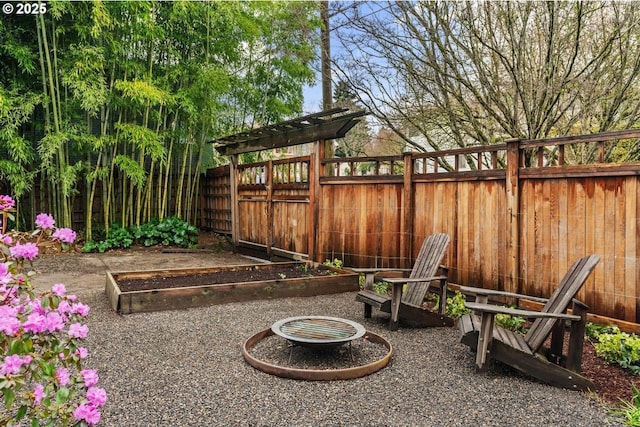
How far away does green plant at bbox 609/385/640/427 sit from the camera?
2129 mm

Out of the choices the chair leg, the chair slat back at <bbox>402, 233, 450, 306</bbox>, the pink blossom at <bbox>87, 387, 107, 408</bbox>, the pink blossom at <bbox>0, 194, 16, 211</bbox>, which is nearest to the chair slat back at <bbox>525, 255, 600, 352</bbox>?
the chair slat back at <bbox>402, 233, 450, 306</bbox>

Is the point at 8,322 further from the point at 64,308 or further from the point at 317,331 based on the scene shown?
the point at 317,331

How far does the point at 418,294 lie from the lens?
388cm

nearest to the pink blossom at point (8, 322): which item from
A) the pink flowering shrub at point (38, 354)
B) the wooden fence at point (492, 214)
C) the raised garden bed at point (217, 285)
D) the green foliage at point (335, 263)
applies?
the pink flowering shrub at point (38, 354)

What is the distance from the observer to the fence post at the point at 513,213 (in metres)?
3.85

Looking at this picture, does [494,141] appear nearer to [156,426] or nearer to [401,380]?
[401,380]

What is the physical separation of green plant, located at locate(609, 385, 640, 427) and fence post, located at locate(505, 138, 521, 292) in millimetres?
1506

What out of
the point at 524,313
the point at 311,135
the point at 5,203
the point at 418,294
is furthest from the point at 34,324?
the point at 311,135

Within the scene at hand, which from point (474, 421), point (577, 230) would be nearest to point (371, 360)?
point (474, 421)

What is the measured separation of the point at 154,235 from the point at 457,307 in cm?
636

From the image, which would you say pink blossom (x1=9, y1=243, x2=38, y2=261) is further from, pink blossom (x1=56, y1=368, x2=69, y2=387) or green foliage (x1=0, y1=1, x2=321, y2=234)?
green foliage (x1=0, y1=1, x2=321, y2=234)

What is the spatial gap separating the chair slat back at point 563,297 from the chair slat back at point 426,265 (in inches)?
42.6

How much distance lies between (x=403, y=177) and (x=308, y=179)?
5.19 feet

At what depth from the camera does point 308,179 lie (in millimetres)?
6141
